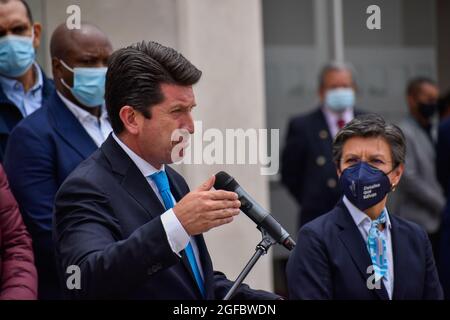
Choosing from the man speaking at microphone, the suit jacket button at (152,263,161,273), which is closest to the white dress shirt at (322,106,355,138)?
the man speaking at microphone

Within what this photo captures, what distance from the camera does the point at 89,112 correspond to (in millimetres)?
4285

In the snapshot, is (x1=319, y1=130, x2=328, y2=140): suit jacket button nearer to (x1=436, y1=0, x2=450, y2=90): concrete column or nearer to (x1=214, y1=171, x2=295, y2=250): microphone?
(x1=436, y1=0, x2=450, y2=90): concrete column

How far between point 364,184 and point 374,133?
0.21 metres

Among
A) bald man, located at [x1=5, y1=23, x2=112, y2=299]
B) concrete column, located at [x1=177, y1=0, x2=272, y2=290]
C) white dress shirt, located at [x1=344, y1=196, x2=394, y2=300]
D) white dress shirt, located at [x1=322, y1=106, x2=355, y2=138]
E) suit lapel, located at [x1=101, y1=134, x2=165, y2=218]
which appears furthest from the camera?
white dress shirt, located at [x1=322, y1=106, x2=355, y2=138]

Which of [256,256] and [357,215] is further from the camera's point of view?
[357,215]

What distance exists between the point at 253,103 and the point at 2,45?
2.25m

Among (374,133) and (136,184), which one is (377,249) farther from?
(136,184)

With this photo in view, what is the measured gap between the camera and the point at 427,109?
759 cm

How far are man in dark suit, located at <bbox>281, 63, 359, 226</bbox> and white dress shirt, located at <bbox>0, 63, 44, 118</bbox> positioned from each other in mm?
1968

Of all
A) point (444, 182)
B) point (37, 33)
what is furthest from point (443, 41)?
point (37, 33)

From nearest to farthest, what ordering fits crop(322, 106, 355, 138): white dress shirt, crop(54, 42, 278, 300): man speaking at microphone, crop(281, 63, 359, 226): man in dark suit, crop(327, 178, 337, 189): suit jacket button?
crop(54, 42, 278, 300): man speaking at microphone → crop(327, 178, 337, 189): suit jacket button → crop(281, 63, 359, 226): man in dark suit → crop(322, 106, 355, 138): white dress shirt

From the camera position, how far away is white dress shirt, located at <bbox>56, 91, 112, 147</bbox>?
4.20 metres

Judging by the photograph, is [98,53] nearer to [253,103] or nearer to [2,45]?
[2,45]
